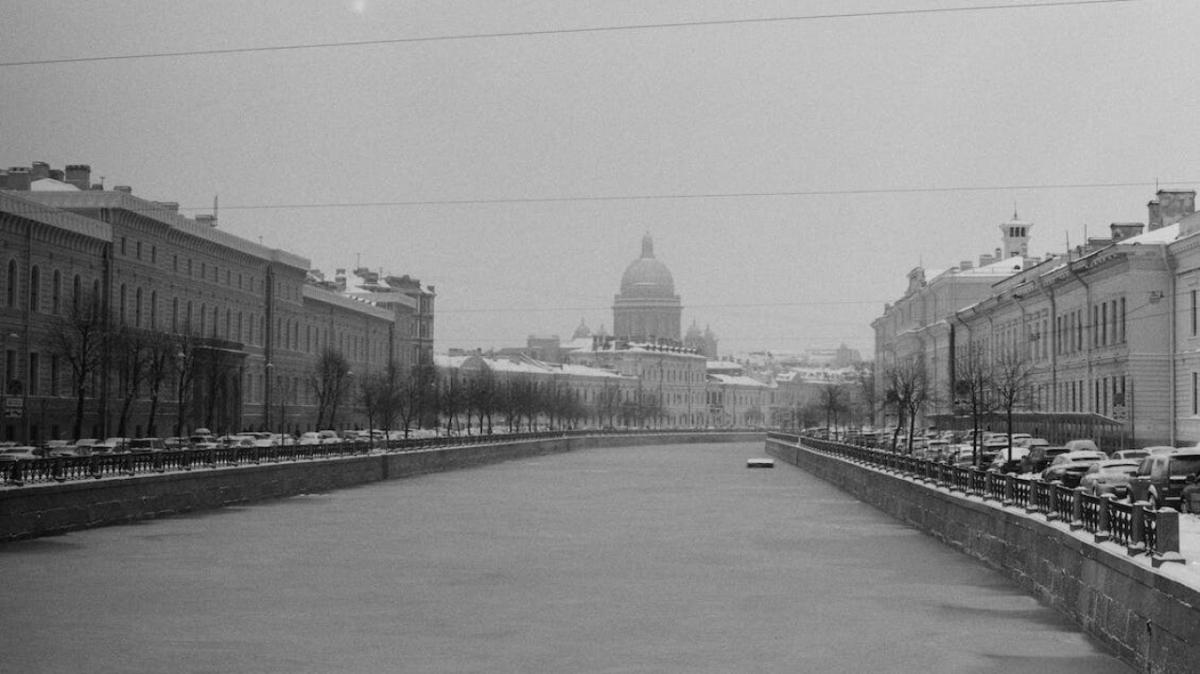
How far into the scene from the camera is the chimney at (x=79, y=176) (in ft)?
255

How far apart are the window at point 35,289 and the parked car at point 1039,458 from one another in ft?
123

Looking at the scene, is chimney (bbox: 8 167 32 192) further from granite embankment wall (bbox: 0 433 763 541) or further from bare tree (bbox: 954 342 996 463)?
bare tree (bbox: 954 342 996 463)

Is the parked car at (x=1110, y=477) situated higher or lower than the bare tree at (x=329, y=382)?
lower

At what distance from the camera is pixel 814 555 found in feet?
113

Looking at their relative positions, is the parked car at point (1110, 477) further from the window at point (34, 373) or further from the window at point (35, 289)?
the window at point (35, 289)

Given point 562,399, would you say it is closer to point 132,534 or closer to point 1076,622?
point 132,534

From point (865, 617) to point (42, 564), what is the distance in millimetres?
15318

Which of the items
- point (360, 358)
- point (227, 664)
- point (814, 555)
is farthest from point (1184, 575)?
point (360, 358)

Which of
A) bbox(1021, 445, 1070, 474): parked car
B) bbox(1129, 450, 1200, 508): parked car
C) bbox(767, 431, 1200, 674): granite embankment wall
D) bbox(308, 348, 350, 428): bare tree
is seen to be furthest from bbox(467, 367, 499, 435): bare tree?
bbox(1129, 450, 1200, 508): parked car

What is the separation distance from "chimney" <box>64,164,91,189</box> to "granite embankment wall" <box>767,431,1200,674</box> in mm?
49907

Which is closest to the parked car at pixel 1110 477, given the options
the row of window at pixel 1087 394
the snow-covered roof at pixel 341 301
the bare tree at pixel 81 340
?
the row of window at pixel 1087 394

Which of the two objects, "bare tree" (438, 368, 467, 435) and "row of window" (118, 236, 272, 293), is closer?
"row of window" (118, 236, 272, 293)

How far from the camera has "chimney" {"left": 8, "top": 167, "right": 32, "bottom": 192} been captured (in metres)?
73.3

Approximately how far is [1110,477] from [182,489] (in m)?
24.7
